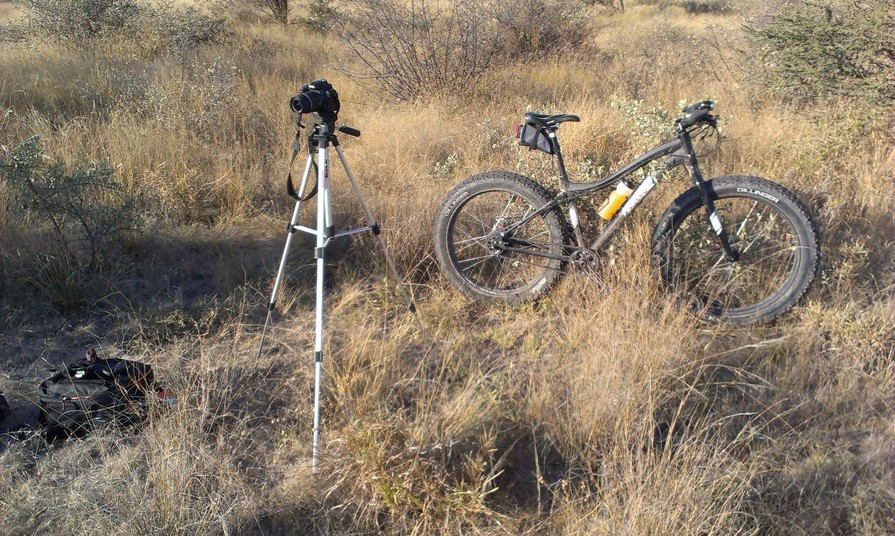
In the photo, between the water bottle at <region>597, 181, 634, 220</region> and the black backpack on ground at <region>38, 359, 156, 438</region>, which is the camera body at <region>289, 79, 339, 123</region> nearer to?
the black backpack on ground at <region>38, 359, 156, 438</region>

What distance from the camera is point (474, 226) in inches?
202

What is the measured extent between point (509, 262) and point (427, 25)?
15.7ft

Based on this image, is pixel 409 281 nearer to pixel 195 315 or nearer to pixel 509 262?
pixel 509 262

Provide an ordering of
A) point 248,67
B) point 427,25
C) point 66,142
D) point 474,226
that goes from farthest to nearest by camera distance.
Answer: point 248,67 < point 427,25 < point 66,142 < point 474,226

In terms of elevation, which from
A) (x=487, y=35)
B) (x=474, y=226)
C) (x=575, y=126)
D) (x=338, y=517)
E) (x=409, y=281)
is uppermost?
(x=487, y=35)

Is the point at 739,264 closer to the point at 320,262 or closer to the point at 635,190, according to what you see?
the point at 635,190

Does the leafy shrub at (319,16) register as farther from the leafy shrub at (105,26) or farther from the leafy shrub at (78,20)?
the leafy shrub at (78,20)

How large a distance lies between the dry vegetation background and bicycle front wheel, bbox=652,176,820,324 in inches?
6.7

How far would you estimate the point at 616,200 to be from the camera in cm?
447

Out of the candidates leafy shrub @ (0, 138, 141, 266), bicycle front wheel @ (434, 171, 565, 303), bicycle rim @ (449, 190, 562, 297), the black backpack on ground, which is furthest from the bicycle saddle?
leafy shrub @ (0, 138, 141, 266)

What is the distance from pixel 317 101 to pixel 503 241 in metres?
1.68

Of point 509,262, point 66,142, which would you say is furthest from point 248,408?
point 66,142

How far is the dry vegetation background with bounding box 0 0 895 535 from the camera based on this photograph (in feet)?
10.2

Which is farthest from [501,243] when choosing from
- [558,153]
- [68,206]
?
[68,206]
